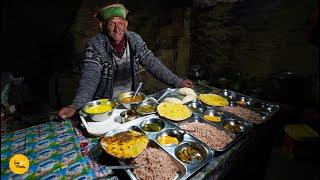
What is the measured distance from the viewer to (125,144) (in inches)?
77.7

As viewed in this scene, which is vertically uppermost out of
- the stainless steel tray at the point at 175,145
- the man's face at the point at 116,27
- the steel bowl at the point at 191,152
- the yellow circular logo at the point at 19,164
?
the man's face at the point at 116,27

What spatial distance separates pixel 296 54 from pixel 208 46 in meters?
2.64

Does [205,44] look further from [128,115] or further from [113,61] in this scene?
[128,115]

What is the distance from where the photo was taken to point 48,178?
1639 mm

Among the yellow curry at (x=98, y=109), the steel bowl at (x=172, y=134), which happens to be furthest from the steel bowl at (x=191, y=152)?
the yellow curry at (x=98, y=109)

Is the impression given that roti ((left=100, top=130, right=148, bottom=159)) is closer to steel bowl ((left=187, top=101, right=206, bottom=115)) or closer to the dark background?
steel bowl ((left=187, top=101, right=206, bottom=115))

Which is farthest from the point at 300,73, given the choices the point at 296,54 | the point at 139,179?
the point at 139,179

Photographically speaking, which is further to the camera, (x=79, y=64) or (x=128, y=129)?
A: (x=79, y=64)

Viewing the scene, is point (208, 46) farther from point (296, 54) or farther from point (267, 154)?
point (267, 154)

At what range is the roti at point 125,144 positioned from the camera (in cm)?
185

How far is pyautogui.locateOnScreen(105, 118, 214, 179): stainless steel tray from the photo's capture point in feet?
5.80

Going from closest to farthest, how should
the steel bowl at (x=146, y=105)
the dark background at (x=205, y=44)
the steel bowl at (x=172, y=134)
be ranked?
the steel bowl at (x=172, y=134), the steel bowl at (x=146, y=105), the dark background at (x=205, y=44)

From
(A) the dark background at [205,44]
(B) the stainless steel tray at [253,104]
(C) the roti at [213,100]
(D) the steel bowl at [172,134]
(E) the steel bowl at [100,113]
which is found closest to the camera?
(D) the steel bowl at [172,134]

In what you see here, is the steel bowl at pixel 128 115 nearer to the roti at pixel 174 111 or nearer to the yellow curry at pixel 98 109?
the yellow curry at pixel 98 109
